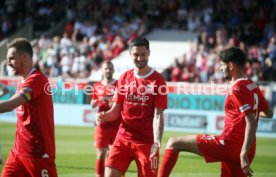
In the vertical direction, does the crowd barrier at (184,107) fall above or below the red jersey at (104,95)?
below

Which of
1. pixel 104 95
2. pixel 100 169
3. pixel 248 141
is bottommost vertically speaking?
pixel 100 169

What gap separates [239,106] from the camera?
26.0 ft

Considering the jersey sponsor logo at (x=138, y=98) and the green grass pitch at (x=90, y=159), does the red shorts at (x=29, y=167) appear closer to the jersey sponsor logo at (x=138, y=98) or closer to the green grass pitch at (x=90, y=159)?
the jersey sponsor logo at (x=138, y=98)

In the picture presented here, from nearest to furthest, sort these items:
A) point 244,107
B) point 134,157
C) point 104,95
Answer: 1. point 244,107
2. point 134,157
3. point 104,95

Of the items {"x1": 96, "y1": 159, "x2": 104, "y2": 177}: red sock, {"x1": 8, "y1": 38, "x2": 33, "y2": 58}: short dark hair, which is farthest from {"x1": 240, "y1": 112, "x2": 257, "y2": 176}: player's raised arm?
{"x1": 96, "y1": 159, "x2": 104, "y2": 177}: red sock

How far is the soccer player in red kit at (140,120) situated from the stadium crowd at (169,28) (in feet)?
53.7

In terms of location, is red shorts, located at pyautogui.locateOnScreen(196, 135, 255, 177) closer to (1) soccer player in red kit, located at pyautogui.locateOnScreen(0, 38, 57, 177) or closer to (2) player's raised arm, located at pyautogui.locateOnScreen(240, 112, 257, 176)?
(2) player's raised arm, located at pyautogui.locateOnScreen(240, 112, 257, 176)

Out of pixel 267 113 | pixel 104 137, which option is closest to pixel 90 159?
pixel 104 137

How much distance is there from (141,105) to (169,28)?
2403 cm

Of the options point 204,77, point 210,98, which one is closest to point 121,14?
point 204,77

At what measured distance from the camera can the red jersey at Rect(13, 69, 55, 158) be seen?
23.5ft

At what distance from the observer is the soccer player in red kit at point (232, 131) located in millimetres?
7988

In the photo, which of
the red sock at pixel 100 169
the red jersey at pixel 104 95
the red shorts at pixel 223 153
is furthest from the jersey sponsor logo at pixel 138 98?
the red jersey at pixel 104 95

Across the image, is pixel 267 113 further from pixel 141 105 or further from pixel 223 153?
pixel 141 105
